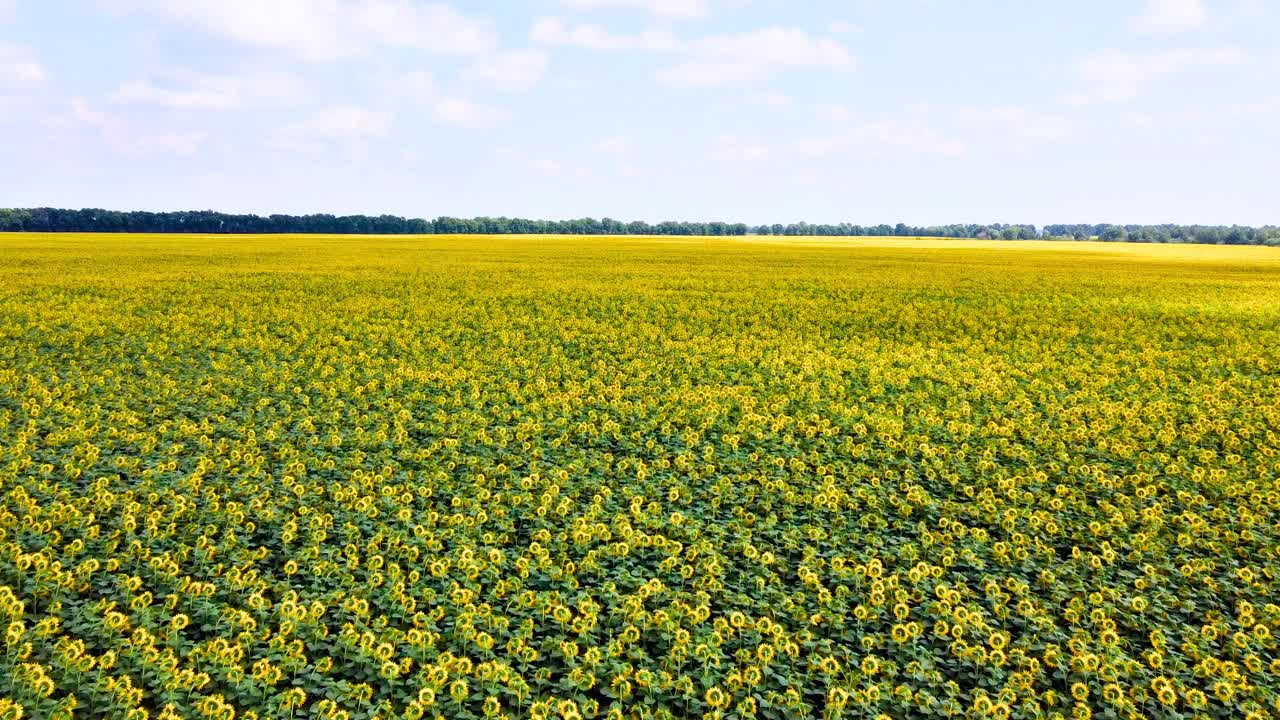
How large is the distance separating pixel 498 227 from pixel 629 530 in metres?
150

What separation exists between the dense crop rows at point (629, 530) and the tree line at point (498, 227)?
431ft

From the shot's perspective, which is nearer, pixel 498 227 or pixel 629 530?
pixel 629 530

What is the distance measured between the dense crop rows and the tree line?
131m

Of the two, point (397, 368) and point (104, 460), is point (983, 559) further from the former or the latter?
point (397, 368)

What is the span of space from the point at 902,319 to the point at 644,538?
70.3 ft

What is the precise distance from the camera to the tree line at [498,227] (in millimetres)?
133125

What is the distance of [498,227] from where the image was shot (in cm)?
15400

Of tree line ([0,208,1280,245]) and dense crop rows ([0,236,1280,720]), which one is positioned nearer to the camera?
dense crop rows ([0,236,1280,720])

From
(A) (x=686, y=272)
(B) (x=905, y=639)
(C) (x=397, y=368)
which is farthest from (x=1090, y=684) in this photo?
(A) (x=686, y=272)

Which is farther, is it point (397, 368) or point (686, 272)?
point (686, 272)

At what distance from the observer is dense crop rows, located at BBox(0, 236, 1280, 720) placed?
622cm

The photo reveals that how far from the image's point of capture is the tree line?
13312 centimetres

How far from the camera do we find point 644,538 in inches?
346

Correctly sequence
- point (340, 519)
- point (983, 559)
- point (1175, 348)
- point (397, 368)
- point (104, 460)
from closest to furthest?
point (983, 559) < point (340, 519) < point (104, 460) < point (397, 368) < point (1175, 348)
